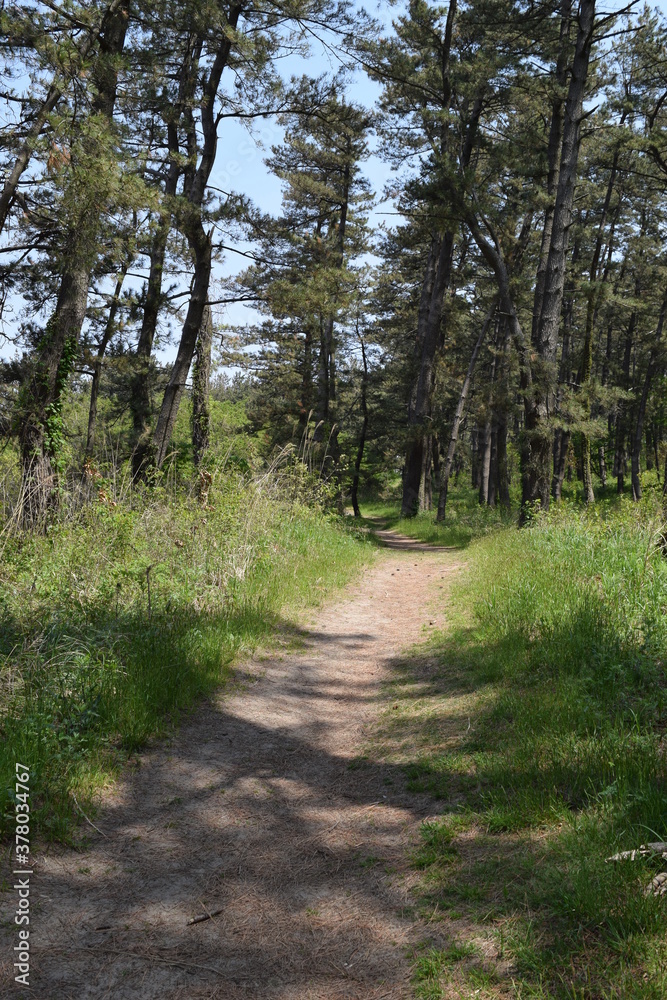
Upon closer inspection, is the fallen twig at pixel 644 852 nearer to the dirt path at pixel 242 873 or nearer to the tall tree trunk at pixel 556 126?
the dirt path at pixel 242 873

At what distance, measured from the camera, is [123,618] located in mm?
4973

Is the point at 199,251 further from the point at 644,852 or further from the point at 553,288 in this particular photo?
the point at 644,852

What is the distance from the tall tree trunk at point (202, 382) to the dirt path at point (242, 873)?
10775 millimetres

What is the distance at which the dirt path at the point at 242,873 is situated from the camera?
2328 millimetres

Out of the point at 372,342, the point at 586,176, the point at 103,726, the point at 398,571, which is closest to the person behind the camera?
the point at 103,726

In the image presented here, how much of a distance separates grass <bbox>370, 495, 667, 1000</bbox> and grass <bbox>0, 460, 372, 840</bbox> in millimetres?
1624

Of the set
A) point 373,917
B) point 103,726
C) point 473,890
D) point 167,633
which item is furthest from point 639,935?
point 167,633

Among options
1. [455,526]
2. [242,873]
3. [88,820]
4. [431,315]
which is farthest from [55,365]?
[431,315]

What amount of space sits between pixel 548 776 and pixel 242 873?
1550 millimetres

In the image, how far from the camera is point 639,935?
208cm

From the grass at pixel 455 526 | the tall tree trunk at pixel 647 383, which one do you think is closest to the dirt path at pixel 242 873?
the grass at pixel 455 526

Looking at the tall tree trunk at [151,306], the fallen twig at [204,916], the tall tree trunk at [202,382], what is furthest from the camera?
the tall tree trunk at [202,382]

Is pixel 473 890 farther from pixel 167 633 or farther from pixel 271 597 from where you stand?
pixel 271 597

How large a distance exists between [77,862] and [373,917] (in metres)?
1.36
